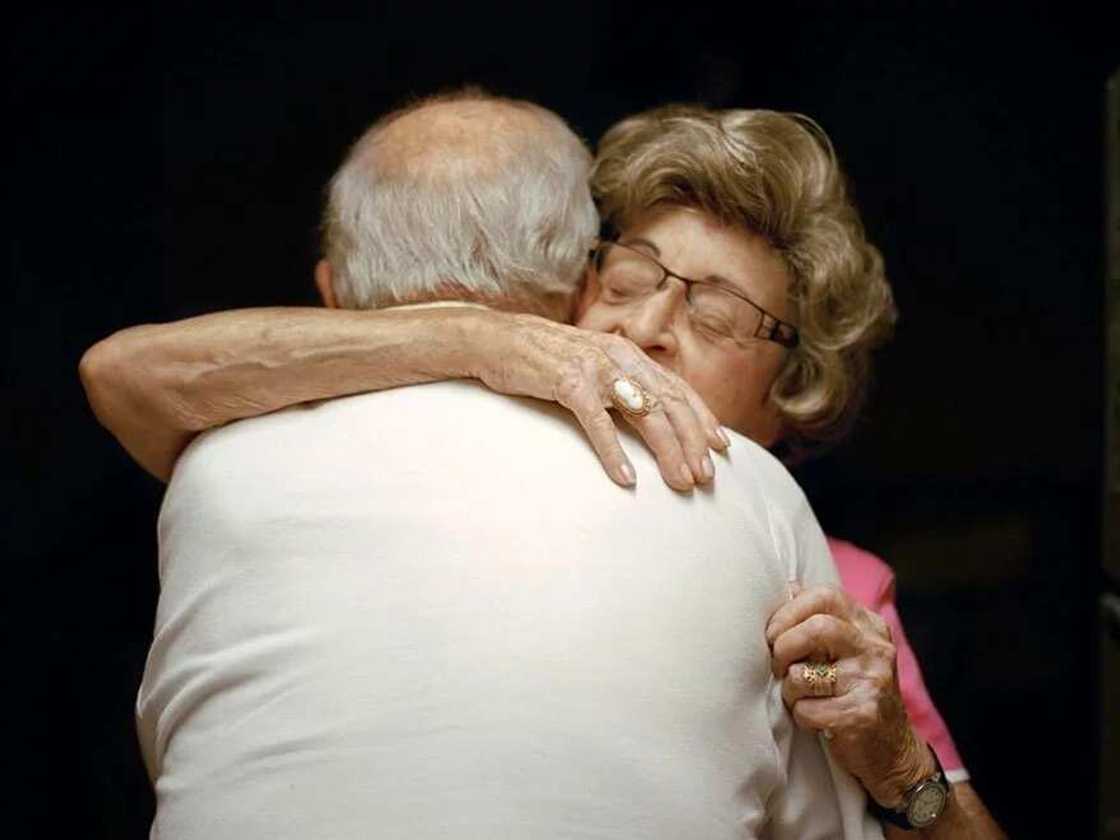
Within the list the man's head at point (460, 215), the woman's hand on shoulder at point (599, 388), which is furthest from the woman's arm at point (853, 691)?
the man's head at point (460, 215)

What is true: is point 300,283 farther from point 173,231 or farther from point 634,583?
point 634,583

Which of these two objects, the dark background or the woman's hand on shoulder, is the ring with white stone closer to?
the woman's hand on shoulder

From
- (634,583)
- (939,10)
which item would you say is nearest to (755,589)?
(634,583)

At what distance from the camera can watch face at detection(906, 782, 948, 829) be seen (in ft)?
4.97

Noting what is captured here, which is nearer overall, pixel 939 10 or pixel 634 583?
pixel 634 583

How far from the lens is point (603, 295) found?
1.80 meters

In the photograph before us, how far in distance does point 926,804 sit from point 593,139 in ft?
4.29

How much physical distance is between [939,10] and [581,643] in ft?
5.30

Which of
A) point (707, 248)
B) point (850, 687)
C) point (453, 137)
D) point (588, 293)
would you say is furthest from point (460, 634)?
point (707, 248)

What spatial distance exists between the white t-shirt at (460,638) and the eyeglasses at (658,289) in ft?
1.59

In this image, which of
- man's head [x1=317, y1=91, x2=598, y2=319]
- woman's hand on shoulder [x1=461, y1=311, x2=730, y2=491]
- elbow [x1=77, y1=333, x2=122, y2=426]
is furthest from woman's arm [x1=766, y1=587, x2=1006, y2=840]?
elbow [x1=77, y1=333, x2=122, y2=426]

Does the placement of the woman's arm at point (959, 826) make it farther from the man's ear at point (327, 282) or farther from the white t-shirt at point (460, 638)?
the man's ear at point (327, 282)

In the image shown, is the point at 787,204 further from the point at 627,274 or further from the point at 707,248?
the point at 627,274

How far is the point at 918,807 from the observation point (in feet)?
4.98
